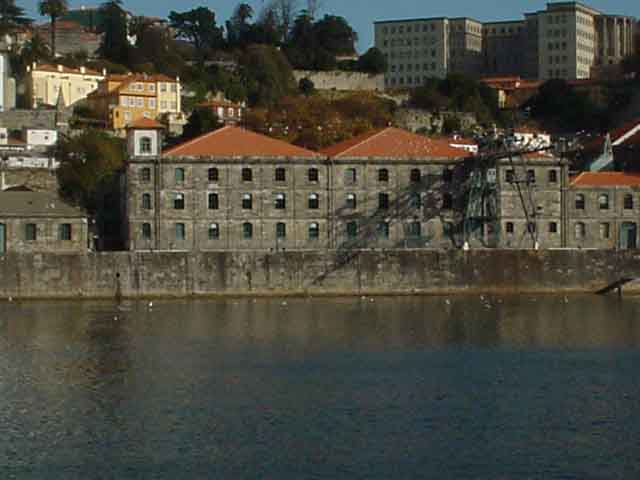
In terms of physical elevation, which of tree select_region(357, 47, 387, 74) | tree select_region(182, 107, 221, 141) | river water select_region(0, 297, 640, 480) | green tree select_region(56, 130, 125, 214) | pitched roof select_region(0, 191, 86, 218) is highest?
tree select_region(357, 47, 387, 74)

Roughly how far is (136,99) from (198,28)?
34.1 m

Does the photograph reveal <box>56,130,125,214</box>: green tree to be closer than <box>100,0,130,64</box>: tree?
Yes

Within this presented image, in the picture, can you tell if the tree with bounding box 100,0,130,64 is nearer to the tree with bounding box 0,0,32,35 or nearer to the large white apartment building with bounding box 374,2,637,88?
the tree with bounding box 0,0,32,35

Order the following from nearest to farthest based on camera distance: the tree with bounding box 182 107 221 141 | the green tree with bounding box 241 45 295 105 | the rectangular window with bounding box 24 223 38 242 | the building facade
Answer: the building facade, the rectangular window with bounding box 24 223 38 242, the tree with bounding box 182 107 221 141, the green tree with bounding box 241 45 295 105

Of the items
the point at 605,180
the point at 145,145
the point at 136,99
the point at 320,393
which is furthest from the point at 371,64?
the point at 320,393

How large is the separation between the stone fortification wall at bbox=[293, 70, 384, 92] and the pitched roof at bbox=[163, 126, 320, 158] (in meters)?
58.2

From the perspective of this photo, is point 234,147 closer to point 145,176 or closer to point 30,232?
point 145,176

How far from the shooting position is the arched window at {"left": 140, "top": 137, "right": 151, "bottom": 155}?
73.9 metres

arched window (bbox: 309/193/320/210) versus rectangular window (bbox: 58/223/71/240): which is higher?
arched window (bbox: 309/193/320/210)

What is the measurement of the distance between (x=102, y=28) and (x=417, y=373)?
10543 centimetres

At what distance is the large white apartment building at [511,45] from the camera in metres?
162

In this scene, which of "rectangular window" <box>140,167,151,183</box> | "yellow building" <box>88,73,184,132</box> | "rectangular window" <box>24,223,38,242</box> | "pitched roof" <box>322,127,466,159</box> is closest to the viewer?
"rectangular window" <box>24,223,38,242</box>

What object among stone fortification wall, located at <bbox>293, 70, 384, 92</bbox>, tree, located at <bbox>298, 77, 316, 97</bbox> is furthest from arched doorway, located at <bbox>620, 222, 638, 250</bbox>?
stone fortification wall, located at <bbox>293, 70, 384, 92</bbox>

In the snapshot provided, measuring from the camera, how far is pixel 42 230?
69.6 m
